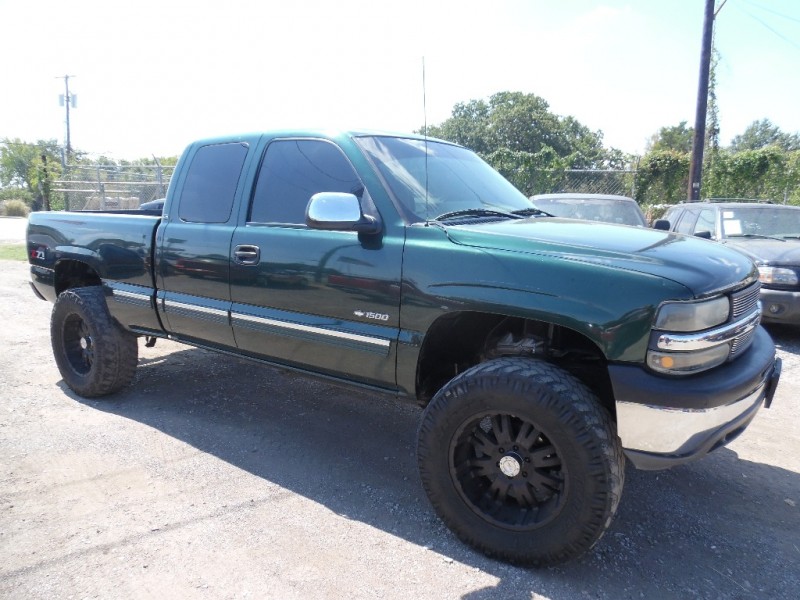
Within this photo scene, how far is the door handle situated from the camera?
3357 mm

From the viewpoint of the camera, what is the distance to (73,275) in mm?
4852

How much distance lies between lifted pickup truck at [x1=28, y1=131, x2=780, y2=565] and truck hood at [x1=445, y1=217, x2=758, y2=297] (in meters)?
0.01

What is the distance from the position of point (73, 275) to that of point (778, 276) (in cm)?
680

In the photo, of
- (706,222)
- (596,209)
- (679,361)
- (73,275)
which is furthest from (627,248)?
(706,222)

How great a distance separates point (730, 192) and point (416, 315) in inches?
593

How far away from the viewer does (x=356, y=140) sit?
319 centimetres

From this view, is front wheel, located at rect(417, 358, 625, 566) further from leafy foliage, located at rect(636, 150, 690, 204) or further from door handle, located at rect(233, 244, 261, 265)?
leafy foliage, located at rect(636, 150, 690, 204)

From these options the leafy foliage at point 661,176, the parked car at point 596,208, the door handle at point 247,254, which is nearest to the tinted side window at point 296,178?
the door handle at point 247,254

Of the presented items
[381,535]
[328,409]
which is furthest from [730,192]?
[381,535]

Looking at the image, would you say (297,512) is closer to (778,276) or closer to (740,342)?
(740,342)

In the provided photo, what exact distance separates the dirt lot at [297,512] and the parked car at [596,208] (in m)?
3.65

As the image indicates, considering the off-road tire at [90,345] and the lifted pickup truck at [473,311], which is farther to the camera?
the off-road tire at [90,345]

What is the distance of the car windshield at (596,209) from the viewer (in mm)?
7762

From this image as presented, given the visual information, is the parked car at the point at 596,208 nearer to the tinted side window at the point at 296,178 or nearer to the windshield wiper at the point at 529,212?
the windshield wiper at the point at 529,212
